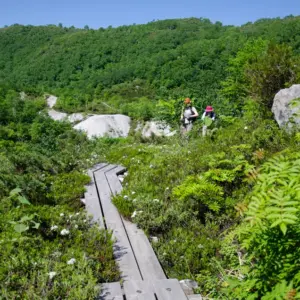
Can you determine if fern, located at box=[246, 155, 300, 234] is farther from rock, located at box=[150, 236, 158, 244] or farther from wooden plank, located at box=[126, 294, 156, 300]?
rock, located at box=[150, 236, 158, 244]

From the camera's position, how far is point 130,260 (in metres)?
3.86

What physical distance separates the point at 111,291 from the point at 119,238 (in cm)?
112

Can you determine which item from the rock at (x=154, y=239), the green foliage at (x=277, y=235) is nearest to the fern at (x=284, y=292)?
the green foliage at (x=277, y=235)

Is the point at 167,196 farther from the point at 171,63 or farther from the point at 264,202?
the point at 171,63

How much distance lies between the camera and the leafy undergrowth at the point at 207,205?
2967 mm

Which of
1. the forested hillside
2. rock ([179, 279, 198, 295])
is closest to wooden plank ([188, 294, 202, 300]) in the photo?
rock ([179, 279, 198, 295])

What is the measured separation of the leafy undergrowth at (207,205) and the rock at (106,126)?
7.03 metres

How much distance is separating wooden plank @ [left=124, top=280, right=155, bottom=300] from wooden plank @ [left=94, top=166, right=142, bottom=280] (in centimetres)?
14

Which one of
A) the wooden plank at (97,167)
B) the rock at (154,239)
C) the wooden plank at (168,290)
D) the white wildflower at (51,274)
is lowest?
the wooden plank at (168,290)

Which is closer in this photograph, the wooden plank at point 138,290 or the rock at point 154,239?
the wooden plank at point 138,290

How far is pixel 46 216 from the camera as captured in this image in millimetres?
4527

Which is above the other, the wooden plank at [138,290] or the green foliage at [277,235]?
the green foliage at [277,235]

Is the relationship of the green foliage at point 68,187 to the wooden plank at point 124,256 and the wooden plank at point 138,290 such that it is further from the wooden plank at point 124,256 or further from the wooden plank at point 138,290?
the wooden plank at point 138,290

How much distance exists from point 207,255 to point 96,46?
92.8m
